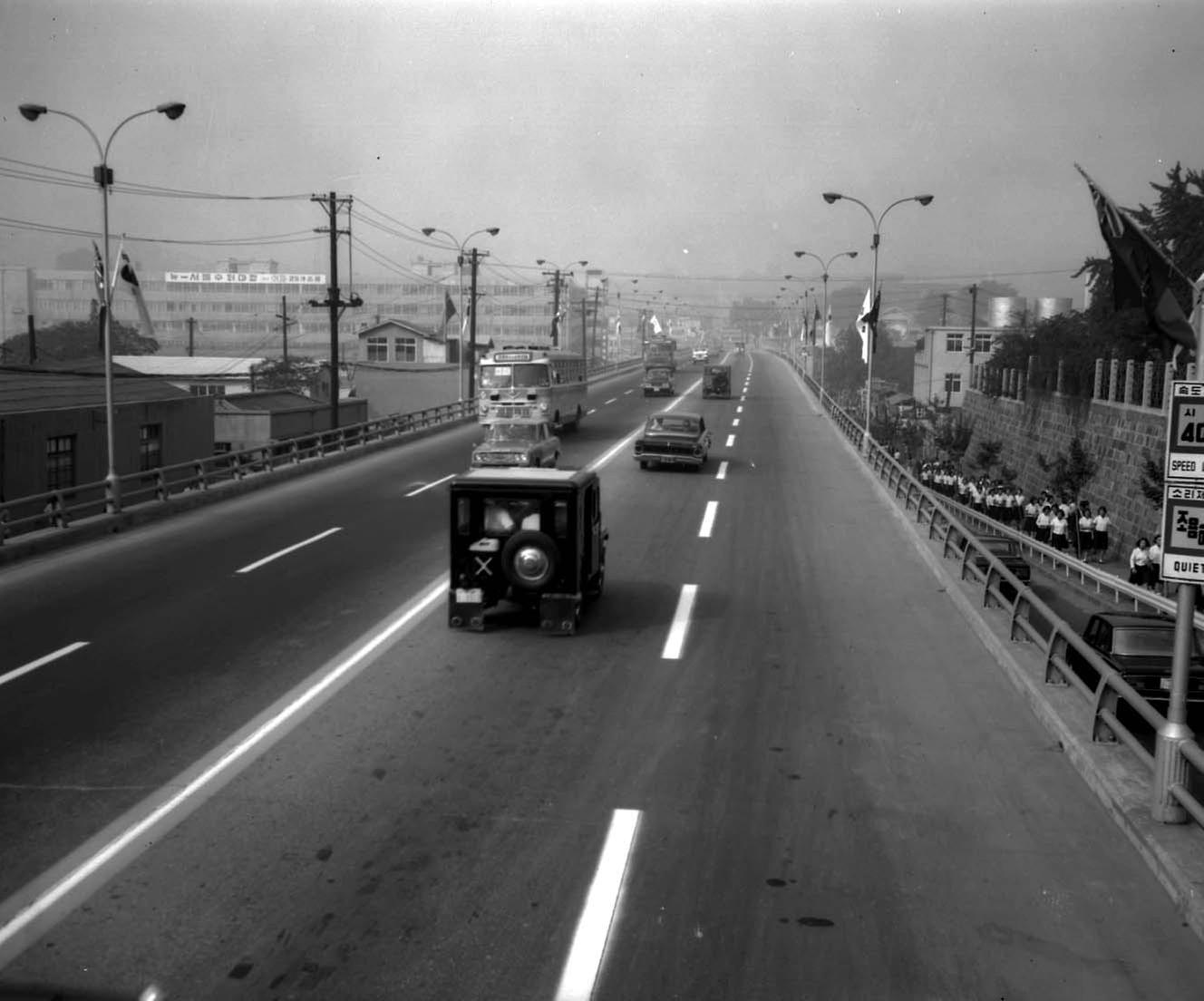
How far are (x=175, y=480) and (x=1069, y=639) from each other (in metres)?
29.2

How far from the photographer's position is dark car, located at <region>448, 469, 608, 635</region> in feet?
48.9

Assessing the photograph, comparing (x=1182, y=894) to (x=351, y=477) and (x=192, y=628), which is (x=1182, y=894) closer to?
(x=192, y=628)

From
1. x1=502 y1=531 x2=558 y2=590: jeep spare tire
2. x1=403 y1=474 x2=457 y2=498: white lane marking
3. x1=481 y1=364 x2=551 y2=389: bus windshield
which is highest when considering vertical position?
x1=481 y1=364 x2=551 y2=389: bus windshield

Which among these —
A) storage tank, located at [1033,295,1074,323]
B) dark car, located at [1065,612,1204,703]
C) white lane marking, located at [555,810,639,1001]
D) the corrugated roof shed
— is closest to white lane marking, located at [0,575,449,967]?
white lane marking, located at [555,810,639,1001]

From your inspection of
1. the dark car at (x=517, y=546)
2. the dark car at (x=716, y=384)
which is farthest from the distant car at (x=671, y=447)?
the dark car at (x=716, y=384)

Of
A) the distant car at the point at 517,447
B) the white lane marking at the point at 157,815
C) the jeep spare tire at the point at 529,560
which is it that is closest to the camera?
the white lane marking at the point at 157,815

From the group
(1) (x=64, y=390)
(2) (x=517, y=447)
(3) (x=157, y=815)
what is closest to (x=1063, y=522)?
(2) (x=517, y=447)

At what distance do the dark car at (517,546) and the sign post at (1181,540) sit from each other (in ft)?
25.1

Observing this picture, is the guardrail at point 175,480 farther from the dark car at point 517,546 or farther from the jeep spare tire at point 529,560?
the jeep spare tire at point 529,560

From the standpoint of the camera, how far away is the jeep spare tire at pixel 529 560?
1481 centimetres

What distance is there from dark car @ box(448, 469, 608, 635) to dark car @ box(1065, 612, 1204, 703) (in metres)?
6.90

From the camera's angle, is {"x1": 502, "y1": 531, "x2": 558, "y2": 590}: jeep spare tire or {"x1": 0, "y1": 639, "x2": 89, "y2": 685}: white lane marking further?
{"x1": 502, "y1": 531, "x2": 558, "y2": 590}: jeep spare tire

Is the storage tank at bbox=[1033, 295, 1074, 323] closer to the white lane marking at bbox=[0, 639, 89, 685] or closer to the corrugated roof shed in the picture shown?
the corrugated roof shed

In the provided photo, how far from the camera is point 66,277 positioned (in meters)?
172
